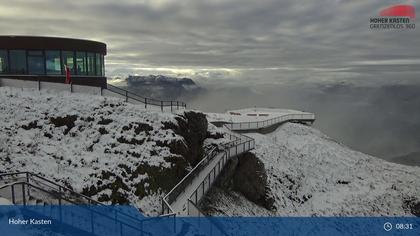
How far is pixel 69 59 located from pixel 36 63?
282 cm

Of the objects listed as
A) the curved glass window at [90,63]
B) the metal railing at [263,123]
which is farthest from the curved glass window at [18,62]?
the metal railing at [263,123]

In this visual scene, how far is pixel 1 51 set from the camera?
98.4 ft

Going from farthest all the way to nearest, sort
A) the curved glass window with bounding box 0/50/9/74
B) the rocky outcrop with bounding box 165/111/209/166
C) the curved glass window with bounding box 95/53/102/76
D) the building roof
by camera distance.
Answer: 1. the curved glass window with bounding box 95/53/102/76
2. the curved glass window with bounding box 0/50/9/74
3. the building roof
4. the rocky outcrop with bounding box 165/111/209/166

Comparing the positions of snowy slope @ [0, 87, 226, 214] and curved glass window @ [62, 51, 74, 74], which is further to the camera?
curved glass window @ [62, 51, 74, 74]

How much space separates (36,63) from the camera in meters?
30.7

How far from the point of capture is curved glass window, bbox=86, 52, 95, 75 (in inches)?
1292

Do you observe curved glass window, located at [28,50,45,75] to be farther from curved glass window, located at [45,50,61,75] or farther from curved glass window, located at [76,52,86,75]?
curved glass window, located at [76,52,86,75]

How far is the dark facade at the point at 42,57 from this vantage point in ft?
98.5

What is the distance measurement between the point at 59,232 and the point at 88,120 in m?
11.8

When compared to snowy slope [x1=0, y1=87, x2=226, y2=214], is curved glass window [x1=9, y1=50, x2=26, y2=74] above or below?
above

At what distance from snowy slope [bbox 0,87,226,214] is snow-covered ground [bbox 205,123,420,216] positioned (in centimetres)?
510

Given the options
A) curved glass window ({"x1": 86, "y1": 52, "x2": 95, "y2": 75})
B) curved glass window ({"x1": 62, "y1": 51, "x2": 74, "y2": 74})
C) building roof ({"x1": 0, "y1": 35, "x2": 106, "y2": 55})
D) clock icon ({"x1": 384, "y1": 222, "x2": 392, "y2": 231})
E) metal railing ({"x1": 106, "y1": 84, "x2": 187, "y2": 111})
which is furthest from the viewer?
curved glass window ({"x1": 86, "y1": 52, "x2": 95, "y2": 75})

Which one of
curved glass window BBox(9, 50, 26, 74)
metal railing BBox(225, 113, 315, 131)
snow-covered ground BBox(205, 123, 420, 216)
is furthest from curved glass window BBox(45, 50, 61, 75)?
metal railing BBox(225, 113, 315, 131)

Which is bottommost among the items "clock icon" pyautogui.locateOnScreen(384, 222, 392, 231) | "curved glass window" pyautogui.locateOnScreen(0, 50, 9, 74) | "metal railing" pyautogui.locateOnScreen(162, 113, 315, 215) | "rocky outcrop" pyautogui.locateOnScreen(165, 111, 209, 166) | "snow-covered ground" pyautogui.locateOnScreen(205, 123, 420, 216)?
"clock icon" pyautogui.locateOnScreen(384, 222, 392, 231)
